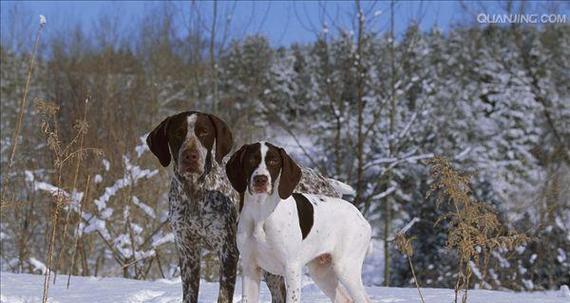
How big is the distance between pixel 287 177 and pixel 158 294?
2.64 m

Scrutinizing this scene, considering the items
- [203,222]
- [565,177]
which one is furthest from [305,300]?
[565,177]

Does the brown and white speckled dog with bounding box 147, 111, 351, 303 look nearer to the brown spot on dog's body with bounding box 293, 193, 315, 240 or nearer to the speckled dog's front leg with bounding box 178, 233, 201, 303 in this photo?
the speckled dog's front leg with bounding box 178, 233, 201, 303

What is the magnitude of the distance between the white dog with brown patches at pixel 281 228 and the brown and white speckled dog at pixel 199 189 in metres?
0.35

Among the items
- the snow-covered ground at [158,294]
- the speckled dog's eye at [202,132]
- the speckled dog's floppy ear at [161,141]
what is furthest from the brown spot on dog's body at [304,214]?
the snow-covered ground at [158,294]

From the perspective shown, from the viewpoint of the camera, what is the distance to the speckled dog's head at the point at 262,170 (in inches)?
146

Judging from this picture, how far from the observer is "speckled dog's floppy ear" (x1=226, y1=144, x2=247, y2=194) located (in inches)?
151

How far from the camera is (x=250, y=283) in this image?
3969mm

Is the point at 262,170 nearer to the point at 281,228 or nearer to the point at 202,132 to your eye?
the point at 281,228

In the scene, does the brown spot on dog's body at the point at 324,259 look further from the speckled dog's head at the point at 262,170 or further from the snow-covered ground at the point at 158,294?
the snow-covered ground at the point at 158,294

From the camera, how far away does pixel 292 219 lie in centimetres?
386

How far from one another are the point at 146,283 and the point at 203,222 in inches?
104

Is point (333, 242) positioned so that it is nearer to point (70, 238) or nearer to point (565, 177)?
point (70, 238)

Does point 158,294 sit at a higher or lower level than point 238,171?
lower

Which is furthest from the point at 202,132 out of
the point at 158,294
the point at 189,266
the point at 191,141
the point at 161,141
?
the point at 158,294
